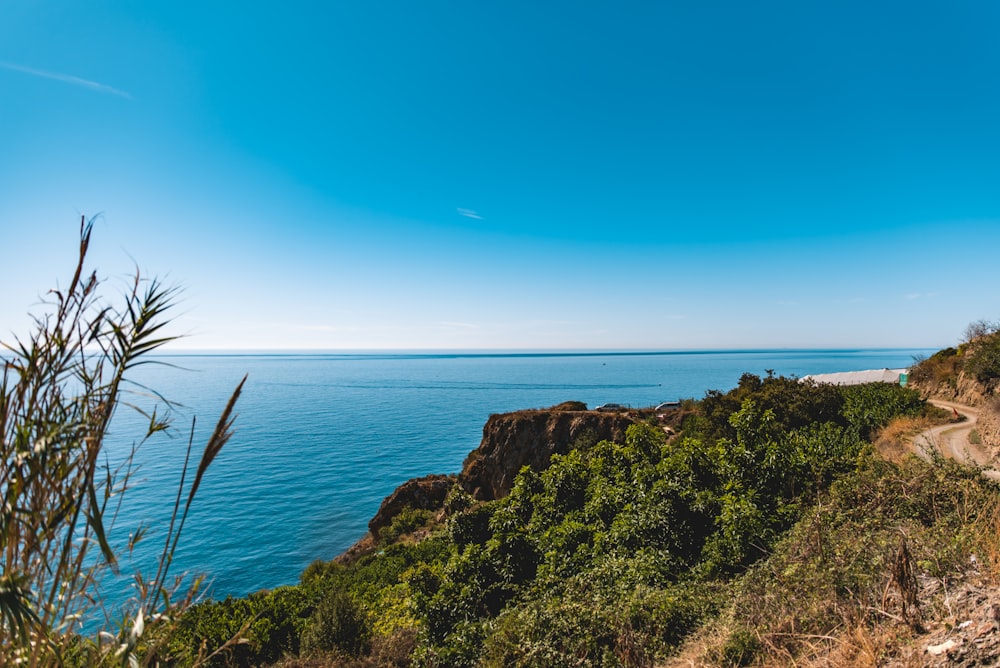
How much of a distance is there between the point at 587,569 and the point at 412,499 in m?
24.7

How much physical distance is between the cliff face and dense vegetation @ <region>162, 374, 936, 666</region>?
49.2 feet

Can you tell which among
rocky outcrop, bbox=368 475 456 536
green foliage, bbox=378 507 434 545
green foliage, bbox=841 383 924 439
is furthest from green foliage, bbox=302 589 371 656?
green foliage, bbox=841 383 924 439

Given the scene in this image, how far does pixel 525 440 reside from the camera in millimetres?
31641

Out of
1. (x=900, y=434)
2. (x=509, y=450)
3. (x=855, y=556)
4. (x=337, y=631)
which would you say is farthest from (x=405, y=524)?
(x=855, y=556)

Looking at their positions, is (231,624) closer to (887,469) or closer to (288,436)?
(887,469)

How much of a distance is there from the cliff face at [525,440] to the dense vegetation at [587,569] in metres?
15.0

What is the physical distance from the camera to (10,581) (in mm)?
2104

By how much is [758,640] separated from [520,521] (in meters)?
7.38

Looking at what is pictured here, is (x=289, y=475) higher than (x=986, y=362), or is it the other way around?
(x=986, y=362)

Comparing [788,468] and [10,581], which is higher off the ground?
[10,581]

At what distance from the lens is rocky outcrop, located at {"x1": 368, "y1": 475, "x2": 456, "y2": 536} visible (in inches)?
1204

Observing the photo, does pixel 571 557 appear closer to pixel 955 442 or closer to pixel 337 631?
pixel 337 631

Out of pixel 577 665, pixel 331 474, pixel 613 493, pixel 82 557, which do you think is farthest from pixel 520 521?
pixel 331 474

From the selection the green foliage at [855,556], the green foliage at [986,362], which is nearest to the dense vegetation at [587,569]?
the green foliage at [855,556]
